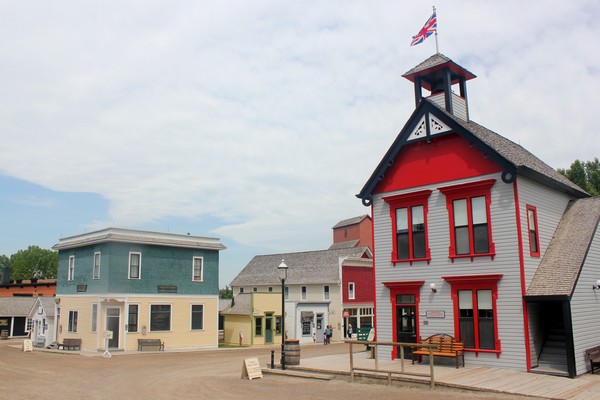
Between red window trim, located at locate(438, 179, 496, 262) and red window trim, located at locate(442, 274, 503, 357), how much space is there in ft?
2.42

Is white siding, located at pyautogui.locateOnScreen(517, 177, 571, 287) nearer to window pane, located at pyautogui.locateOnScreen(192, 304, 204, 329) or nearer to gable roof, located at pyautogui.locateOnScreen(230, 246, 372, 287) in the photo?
window pane, located at pyautogui.locateOnScreen(192, 304, 204, 329)

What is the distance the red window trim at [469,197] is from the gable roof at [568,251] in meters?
1.90

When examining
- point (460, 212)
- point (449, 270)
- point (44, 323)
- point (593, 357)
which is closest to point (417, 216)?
point (460, 212)

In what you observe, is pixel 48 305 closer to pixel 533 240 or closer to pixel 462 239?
pixel 462 239

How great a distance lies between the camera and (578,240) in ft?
65.5

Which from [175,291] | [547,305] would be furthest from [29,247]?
[547,305]

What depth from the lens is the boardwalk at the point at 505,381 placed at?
48.3 ft

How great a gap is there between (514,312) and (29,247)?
315 ft

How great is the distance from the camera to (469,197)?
20.1 metres

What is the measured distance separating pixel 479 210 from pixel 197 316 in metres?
23.6

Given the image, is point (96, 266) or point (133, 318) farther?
point (96, 266)

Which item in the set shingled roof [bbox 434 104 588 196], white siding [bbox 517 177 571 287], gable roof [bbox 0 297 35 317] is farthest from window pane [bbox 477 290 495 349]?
gable roof [bbox 0 297 35 317]

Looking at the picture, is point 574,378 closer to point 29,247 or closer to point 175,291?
point 175,291

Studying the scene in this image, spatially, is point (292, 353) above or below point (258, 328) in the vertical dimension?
above
